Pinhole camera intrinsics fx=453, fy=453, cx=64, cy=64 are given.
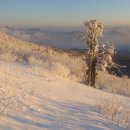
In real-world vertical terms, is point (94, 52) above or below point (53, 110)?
above

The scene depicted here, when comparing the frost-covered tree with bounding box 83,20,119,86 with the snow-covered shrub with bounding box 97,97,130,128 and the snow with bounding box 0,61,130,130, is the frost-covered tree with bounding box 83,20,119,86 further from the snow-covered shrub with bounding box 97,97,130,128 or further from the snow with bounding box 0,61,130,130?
the snow-covered shrub with bounding box 97,97,130,128

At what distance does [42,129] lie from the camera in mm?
7570

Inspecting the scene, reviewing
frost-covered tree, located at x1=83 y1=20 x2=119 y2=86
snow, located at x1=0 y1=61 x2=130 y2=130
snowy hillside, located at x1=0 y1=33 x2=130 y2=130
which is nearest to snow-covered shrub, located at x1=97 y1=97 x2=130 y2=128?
snowy hillside, located at x1=0 y1=33 x2=130 y2=130

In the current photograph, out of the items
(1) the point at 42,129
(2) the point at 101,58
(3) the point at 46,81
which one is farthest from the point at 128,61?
(1) the point at 42,129

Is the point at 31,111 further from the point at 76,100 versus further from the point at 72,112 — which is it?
the point at 76,100

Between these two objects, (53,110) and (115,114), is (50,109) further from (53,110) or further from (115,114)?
(115,114)

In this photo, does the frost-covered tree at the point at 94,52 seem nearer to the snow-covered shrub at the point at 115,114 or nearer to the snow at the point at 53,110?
the snow at the point at 53,110

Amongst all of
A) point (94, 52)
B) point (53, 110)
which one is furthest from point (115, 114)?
point (94, 52)

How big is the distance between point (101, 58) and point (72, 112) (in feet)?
46.9

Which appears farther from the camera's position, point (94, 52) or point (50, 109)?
point (94, 52)

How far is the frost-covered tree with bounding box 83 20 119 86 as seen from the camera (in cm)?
2242

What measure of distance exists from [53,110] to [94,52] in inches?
548

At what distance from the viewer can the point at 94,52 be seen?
75.4ft

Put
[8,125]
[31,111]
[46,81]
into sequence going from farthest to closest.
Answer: [46,81] < [31,111] < [8,125]
